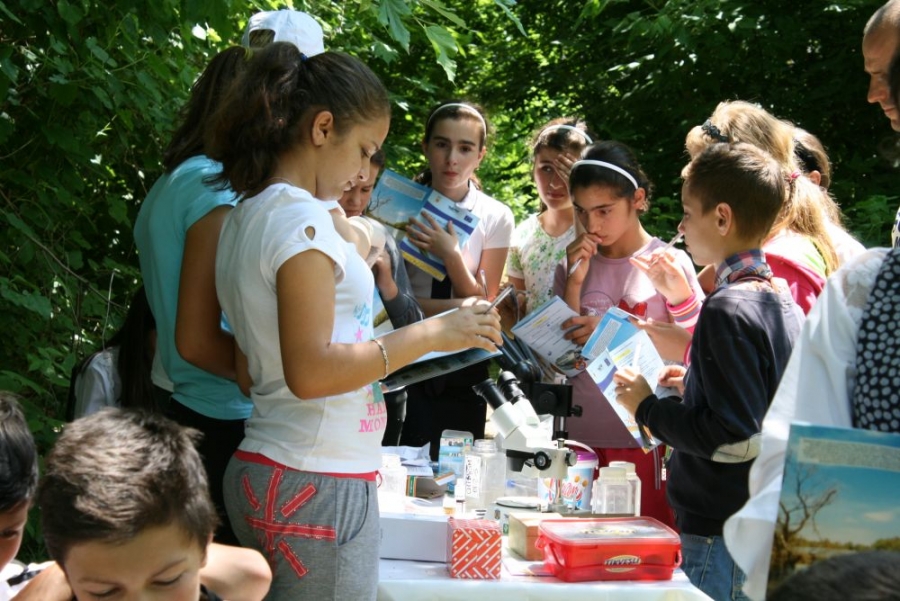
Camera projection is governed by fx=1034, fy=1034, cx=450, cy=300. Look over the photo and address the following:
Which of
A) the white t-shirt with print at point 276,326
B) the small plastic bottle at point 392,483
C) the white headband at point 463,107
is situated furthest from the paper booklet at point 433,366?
the white headband at point 463,107

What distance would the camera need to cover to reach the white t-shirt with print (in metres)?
2.03

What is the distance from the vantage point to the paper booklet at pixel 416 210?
162 inches

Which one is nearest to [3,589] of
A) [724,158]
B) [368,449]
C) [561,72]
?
[368,449]

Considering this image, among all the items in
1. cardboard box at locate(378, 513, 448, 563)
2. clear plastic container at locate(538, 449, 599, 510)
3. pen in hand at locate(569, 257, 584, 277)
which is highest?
pen in hand at locate(569, 257, 584, 277)

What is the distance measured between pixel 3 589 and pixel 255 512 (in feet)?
1.54

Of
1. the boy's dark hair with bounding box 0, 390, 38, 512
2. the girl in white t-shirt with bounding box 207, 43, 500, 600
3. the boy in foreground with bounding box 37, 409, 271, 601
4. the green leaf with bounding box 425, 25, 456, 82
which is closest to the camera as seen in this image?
the boy in foreground with bounding box 37, 409, 271, 601

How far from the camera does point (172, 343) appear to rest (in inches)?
101

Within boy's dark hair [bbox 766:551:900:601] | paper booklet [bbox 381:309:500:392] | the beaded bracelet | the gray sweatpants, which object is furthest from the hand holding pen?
boy's dark hair [bbox 766:551:900:601]

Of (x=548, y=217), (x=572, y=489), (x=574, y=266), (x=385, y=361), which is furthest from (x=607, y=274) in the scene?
(x=385, y=361)

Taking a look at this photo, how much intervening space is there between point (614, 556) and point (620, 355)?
790mm

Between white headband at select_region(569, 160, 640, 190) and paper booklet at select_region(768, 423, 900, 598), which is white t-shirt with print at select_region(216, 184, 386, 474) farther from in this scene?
white headband at select_region(569, 160, 640, 190)

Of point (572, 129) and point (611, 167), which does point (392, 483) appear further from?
point (572, 129)

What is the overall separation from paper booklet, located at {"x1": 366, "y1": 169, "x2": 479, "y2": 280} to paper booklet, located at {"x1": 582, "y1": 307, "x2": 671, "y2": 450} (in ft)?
3.50

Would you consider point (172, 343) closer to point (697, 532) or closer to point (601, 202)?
point (697, 532)
